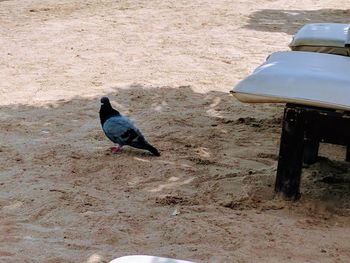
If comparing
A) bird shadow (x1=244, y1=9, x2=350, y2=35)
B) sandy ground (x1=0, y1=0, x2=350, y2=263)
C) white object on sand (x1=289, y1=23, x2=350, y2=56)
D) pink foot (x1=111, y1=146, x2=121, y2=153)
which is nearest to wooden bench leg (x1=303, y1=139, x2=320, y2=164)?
sandy ground (x1=0, y1=0, x2=350, y2=263)

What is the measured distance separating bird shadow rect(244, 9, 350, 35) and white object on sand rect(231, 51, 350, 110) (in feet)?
19.5

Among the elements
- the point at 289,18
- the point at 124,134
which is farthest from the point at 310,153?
the point at 289,18

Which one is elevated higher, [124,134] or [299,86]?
[299,86]

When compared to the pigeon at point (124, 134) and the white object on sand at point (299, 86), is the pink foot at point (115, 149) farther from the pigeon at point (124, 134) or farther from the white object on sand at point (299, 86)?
the white object on sand at point (299, 86)

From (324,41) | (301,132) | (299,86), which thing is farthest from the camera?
(324,41)

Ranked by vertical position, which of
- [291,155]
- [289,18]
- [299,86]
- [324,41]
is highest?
[299,86]

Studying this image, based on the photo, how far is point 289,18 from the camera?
36.6ft

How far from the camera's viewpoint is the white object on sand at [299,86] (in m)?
3.83

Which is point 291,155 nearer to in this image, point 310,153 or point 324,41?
point 310,153

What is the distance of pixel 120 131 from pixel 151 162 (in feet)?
0.97

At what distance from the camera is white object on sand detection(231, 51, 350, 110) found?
12.6 feet

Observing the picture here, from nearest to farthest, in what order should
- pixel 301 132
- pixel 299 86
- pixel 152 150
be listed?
pixel 299 86 < pixel 301 132 < pixel 152 150

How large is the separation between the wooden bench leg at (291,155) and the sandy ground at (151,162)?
106mm

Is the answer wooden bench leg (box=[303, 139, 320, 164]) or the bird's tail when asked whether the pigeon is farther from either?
wooden bench leg (box=[303, 139, 320, 164])
